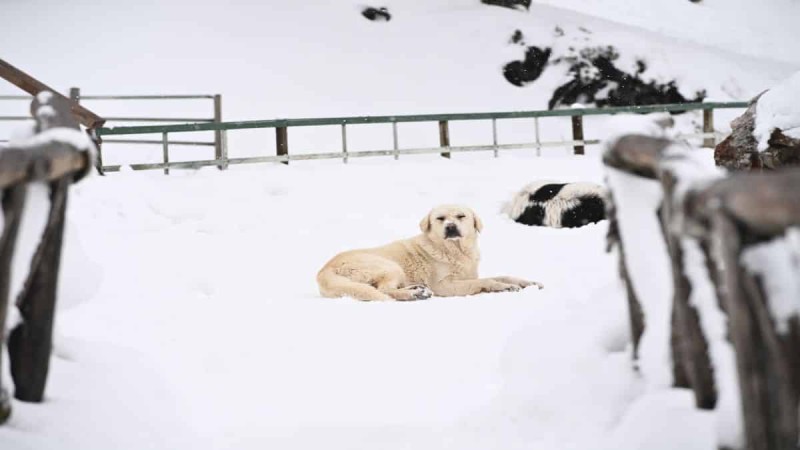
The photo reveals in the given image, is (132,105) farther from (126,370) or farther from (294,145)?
(126,370)

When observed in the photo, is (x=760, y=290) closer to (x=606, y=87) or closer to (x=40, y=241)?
(x=40, y=241)

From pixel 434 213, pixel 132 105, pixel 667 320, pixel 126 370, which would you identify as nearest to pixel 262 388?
→ pixel 126 370

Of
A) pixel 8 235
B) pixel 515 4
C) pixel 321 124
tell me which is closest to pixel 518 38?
pixel 515 4

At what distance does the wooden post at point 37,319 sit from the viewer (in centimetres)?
229

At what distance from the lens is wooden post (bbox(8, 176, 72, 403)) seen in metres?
2.29

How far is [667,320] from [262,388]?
64.3 inches

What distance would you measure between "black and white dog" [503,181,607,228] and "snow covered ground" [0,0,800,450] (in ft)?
0.75

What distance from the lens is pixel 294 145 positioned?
18859mm

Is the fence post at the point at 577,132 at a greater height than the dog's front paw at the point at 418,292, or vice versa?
the fence post at the point at 577,132

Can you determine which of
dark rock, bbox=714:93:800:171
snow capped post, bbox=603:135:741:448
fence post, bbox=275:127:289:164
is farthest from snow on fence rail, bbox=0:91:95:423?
fence post, bbox=275:127:289:164

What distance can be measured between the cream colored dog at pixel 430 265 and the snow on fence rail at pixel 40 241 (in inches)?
139

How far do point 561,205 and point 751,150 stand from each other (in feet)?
12.0

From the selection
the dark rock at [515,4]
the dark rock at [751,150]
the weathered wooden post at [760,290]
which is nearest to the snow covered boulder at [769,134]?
the dark rock at [751,150]

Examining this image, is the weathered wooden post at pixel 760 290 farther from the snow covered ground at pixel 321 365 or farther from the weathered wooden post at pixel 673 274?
the snow covered ground at pixel 321 365
